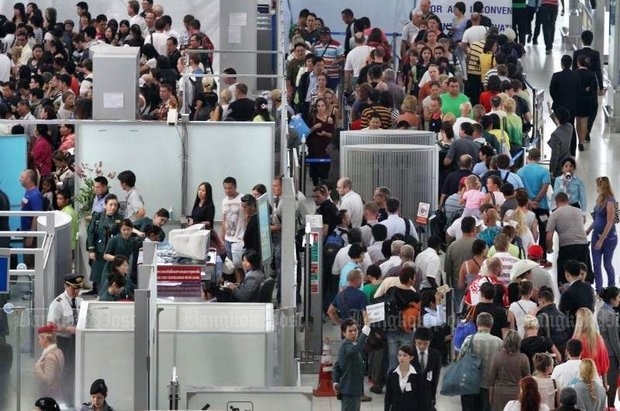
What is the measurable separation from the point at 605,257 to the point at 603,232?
1.32 ft

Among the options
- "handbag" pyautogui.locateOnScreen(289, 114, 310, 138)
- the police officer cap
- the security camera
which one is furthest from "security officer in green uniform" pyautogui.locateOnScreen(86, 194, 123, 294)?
the police officer cap

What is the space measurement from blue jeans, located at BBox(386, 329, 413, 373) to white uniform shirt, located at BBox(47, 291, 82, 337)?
286cm

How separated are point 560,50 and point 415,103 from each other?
13.2m

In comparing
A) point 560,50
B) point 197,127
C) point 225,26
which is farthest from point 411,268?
point 560,50

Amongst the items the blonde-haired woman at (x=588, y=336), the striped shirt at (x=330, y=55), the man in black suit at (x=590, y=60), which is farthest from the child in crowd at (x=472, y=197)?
the man in black suit at (x=590, y=60)

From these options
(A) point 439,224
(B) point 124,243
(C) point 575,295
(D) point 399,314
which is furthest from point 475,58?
(D) point 399,314

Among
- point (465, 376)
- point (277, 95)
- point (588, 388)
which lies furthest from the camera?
point (277, 95)

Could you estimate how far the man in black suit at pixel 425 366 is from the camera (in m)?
15.3

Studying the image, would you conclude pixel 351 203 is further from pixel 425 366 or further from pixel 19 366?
pixel 19 366

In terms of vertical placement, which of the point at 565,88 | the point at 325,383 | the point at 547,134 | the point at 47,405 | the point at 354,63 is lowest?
the point at 325,383

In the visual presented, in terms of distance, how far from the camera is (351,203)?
65.9 ft

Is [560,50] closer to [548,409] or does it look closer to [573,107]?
[573,107]

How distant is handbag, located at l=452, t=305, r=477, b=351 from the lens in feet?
53.7

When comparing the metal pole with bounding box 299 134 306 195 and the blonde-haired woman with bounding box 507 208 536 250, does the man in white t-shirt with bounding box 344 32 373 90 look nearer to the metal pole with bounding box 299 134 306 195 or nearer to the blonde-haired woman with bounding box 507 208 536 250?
the metal pole with bounding box 299 134 306 195
